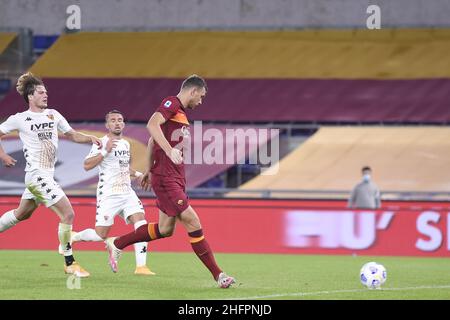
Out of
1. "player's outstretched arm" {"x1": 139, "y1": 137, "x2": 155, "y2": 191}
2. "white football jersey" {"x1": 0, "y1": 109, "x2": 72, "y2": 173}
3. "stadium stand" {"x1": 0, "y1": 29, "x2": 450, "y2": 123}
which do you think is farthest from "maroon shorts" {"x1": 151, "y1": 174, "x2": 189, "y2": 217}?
"stadium stand" {"x1": 0, "y1": 29, "x2": 450, "y2": 123}

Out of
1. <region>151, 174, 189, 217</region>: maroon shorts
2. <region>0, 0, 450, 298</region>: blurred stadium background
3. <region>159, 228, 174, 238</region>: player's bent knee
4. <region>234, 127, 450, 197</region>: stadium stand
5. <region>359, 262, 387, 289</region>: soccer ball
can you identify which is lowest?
<region>359, 262, 387, 289</region>: soccer ball

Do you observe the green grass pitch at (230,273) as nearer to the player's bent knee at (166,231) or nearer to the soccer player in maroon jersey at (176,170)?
the soccer player in maroon jersey at (176,170)

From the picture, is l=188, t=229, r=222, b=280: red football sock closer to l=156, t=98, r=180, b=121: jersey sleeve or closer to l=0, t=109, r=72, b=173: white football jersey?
l=156, t=98, r=180, b=121: jersey sleeve

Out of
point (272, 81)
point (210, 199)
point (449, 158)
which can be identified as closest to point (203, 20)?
point (272, 81)

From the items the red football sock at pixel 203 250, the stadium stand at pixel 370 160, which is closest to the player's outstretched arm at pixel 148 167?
the red football sock at pixel 203 250

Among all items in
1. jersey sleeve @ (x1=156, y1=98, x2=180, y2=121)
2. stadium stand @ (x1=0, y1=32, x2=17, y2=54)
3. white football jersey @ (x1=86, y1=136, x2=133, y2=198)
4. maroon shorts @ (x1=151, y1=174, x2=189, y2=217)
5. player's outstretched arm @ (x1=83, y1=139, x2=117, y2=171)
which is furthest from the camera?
stadium stand @ (x1=0, y1=32, x2=17, y2=54)

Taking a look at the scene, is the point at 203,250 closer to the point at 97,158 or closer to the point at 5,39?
the point at 97,158

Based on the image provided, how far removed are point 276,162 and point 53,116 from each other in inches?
579

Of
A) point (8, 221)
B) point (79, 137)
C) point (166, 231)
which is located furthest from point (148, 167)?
point (8, 221)

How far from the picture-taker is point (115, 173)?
1359 cm

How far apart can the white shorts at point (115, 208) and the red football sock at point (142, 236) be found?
1.33 m

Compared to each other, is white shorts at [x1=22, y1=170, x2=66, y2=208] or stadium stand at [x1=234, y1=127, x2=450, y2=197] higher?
stadium stand at [x1=234, y1=127, x2=450, y2=197]

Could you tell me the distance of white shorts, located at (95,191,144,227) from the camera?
1339 centimetres

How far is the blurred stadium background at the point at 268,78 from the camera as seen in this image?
2589cm
